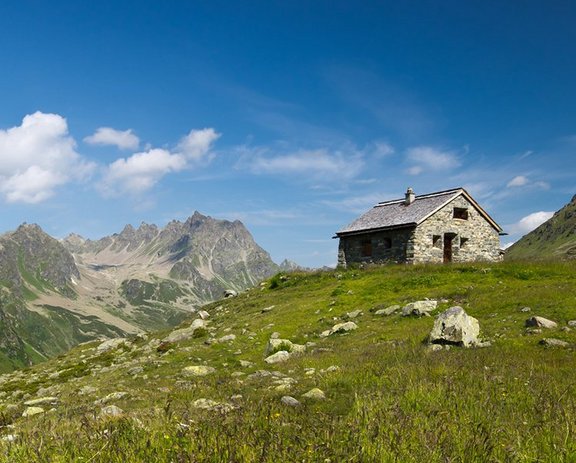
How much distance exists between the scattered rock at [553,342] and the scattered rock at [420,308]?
24.3 feet

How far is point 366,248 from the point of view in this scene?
44281 mm

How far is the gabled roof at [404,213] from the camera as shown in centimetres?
4066

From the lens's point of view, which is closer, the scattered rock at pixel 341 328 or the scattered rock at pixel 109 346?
the scattered rock at pixel 341 328

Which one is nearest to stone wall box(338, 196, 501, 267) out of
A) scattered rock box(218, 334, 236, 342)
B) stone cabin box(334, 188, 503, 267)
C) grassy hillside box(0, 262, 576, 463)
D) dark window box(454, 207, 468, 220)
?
stone cabin box(334, 188, 503, 267)

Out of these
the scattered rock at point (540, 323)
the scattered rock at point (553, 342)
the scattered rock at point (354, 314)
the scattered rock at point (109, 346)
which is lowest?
the scattered rock at point (109, 346)

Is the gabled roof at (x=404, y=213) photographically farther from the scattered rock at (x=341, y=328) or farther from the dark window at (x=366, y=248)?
the scattered rock at (x=341, y=328)

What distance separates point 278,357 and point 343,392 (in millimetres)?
6727

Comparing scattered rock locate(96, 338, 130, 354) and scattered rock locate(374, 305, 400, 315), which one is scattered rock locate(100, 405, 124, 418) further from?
scattered rock locate(96, 338, 130, 354)

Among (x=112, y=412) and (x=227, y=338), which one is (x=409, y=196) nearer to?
(x=227, y=338)

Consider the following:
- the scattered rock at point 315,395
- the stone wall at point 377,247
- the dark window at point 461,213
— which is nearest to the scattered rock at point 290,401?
the scattered rock at point 315,395

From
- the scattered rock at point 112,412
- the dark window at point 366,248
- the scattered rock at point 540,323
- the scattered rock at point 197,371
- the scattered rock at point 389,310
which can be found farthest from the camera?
the dark window at point 366,248

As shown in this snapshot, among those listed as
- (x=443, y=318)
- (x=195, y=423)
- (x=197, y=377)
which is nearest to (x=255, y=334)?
(x=197, y=377)

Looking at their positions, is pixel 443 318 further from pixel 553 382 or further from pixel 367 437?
pixel 367 437

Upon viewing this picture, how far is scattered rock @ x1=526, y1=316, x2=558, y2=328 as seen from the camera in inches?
608
